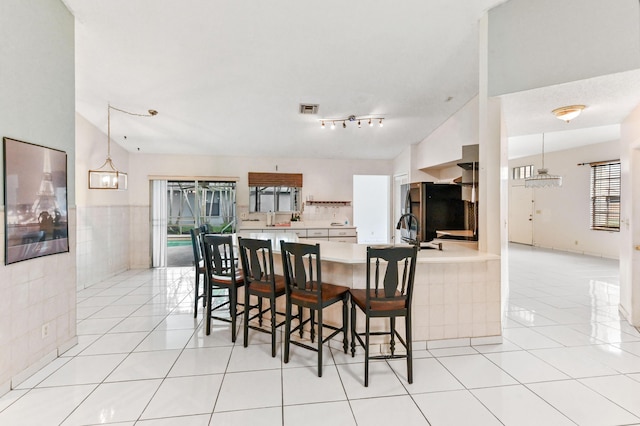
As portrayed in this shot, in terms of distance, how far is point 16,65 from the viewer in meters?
2.08

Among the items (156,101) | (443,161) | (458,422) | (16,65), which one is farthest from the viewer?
(443,161)

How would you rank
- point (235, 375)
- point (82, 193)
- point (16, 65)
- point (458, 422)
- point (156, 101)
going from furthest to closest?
1. point (82, 193)
2. point (156, 101)
3. point (235, 375)
4. point (16, 65)
5. point (458, 422)

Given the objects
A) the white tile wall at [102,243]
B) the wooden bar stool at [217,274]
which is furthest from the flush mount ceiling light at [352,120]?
the white tile wall at [102,243]

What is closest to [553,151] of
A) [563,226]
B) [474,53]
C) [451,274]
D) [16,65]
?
[563,226]

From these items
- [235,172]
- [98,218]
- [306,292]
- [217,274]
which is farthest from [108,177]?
[306,292]

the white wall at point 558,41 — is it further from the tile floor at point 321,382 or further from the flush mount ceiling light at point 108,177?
the flush mount ceiling light at point 108,177

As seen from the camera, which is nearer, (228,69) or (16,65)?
(16,65)

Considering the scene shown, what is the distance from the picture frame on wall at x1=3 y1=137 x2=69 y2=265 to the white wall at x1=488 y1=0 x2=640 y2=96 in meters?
3.86

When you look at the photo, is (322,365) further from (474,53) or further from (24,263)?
(474,53)

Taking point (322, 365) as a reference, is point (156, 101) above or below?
above

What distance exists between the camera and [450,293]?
105 inches

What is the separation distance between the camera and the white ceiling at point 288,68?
2.55 meters

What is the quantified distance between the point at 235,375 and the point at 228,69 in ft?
10.0

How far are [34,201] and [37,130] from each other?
0.55 m
